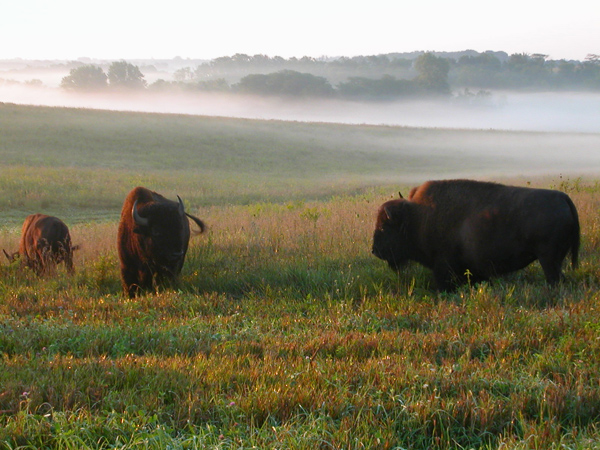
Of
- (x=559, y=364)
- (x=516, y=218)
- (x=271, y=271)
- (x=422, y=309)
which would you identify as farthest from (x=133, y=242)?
(x=559, y=364)

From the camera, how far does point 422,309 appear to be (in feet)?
22.1

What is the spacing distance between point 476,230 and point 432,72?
169037 millimetres

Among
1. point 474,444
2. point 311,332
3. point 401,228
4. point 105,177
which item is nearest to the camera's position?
point 474,444

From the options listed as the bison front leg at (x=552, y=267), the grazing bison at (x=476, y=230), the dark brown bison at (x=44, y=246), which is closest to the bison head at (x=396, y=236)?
the grazing bison at (x=476, y=230)

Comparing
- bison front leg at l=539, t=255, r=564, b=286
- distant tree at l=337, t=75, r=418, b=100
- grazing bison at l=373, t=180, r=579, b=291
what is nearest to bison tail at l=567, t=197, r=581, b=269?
grazing bison at l=373, t=180, r=579, b=291

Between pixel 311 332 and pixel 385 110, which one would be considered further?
pixel 385 110

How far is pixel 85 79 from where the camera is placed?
457 feet

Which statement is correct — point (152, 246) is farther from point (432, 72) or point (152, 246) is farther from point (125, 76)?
point (432, 72)

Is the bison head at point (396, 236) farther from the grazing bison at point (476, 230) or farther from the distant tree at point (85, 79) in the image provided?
the distant tree at point (85, 79)

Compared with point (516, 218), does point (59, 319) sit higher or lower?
lower

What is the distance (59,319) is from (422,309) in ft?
14.0

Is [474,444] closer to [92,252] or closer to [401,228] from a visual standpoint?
[401,228]

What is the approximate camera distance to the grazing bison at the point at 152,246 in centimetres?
892

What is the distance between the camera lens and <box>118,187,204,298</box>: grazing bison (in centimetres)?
892
